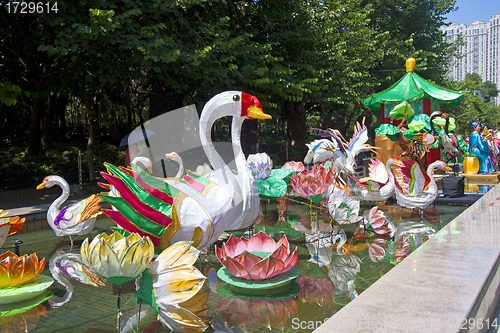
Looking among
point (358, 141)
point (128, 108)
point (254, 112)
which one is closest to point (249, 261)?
point (254, 112)

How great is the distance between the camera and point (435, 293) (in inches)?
97.5

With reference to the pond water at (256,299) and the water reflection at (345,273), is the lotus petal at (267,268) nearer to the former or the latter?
the pond water at (256,299)

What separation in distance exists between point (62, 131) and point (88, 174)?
6270 millimetres

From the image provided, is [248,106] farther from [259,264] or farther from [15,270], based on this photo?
[15,270]

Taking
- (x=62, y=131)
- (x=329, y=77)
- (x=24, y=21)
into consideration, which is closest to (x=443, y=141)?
(x=329, y=77)

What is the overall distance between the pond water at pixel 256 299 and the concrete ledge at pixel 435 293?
2.26 ft

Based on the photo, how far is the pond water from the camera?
10.0ft

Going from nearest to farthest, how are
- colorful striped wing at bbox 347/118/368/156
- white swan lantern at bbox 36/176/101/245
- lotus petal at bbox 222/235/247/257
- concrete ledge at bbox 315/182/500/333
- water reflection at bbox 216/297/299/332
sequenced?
concrete ledge at bbox 315/182/500/333 → water reflection at bbox 216/297/299/332 → lotus petal at bbox 222/235/247/257 → white swan lantern at bbox 36/176/101/245 → colorful striped wing at bbox 347/118/368/156

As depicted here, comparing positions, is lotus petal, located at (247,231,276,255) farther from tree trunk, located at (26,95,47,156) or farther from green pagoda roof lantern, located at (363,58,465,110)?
tree trunk, located at (26,95,47,156)

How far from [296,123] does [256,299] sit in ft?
48.6

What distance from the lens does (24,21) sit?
400 inches

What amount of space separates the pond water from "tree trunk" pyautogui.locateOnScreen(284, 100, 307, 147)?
39.9 feet

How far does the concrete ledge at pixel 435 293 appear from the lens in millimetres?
2094

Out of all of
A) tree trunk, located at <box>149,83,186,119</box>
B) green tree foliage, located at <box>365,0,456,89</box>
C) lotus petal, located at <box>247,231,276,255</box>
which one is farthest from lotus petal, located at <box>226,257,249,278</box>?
green tree foliage, located at <box>365,0,456,89</box>
